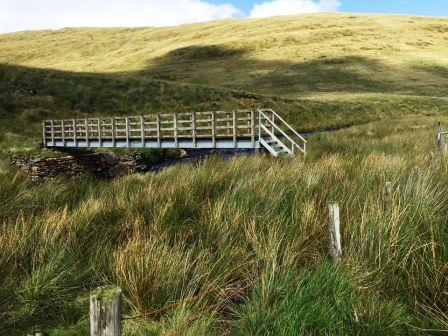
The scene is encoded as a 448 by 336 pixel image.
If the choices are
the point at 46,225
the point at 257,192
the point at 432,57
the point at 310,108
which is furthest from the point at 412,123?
the point at 432,57

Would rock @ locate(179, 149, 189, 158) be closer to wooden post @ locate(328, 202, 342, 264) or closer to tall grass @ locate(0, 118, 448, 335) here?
tall grass @ locate(0, 118, 448, 335)

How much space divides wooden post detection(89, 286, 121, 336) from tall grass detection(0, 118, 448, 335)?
79 cm

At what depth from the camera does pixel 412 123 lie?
26.4 m

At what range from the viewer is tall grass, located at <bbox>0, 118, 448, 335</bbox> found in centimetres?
287

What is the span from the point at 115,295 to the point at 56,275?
203cm

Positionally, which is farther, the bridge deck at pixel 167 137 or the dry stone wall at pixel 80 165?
the dry stone wall at pixel 80 165

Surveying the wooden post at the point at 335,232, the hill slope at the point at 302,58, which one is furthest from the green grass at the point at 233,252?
the hill slope at the point at 302,58

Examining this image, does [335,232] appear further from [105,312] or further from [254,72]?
[254,72]

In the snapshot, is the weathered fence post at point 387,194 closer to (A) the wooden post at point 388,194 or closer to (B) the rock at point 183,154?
(A) the wooden post at point 388,194

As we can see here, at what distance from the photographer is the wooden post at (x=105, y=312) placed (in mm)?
1948

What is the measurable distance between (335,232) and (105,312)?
2.30 meters

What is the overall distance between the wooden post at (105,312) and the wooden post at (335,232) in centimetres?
220

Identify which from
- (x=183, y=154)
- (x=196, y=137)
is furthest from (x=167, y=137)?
(x=183, y=154)

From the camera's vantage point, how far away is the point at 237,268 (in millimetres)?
3867
